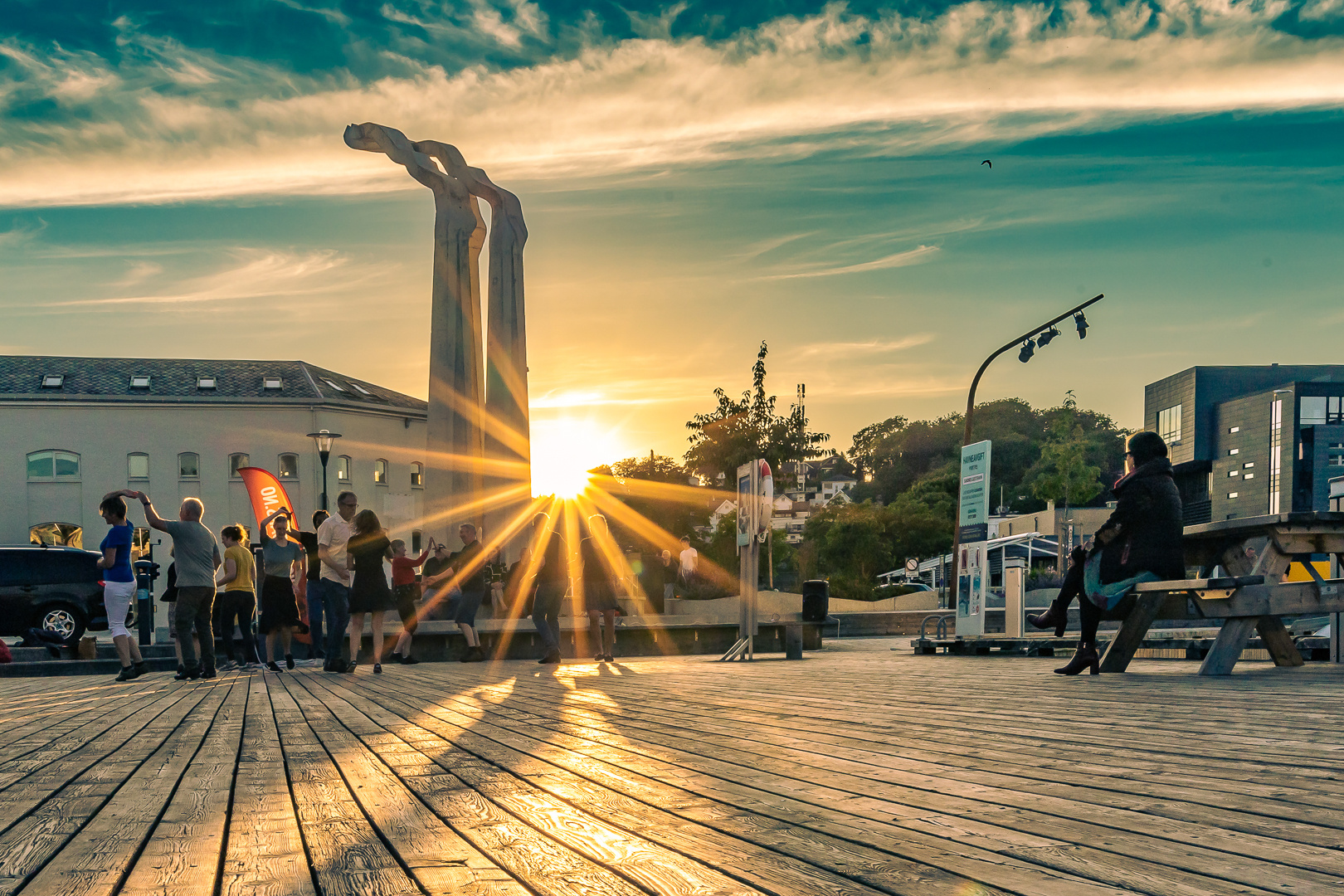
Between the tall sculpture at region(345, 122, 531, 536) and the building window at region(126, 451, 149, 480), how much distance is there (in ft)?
82.4

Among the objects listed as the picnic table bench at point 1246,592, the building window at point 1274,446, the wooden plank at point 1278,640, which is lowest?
the wooden plank at point 1278,640

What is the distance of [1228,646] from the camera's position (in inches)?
331

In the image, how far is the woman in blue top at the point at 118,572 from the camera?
11.1 meters

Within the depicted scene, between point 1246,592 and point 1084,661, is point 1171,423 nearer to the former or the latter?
point 1084,661

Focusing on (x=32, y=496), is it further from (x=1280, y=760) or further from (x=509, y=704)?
(x=1280, y=760)

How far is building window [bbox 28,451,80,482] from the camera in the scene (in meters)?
50.4

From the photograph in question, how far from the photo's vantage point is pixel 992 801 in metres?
3.45

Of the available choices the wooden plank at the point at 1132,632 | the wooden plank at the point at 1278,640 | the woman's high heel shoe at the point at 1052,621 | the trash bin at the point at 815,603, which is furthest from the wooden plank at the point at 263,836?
the trash bin at the point at 815,603

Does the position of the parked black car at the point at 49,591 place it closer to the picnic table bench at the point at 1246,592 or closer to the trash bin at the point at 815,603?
the trash bin at the point at 815,603

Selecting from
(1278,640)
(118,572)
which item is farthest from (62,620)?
(1278,640)

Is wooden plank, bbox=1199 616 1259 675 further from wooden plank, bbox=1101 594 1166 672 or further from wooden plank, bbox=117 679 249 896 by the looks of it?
wooden plank, bbox=117 679 249 896

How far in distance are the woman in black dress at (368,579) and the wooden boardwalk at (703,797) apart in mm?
4884

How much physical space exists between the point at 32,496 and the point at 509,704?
49.3 metres

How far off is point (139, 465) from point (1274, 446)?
59170 mm
